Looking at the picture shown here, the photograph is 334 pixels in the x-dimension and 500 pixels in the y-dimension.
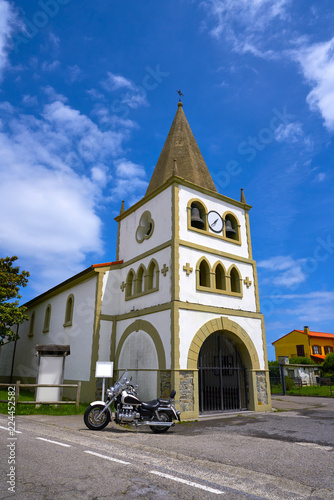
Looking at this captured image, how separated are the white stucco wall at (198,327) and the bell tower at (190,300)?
0.12ft

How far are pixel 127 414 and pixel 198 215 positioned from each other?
9.22 meters

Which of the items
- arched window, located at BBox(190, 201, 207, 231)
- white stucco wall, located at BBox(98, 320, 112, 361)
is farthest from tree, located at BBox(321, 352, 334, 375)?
white stucco wall, located at BBox(98, 320, 112, 361)

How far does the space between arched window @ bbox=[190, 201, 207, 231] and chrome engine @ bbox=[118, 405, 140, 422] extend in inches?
339

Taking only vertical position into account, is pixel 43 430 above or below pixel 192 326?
below

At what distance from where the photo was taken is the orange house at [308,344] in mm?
46750

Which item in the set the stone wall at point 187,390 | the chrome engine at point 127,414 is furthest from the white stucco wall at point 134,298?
the chrome engine at point 127,414

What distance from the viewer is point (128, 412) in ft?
29.0

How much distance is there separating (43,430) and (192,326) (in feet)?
20.6

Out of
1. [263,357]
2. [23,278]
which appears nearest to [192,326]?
[263,357]

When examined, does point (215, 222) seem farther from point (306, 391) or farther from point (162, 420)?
point (306, 391)

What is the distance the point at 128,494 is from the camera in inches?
161

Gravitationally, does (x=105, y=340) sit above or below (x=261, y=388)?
above

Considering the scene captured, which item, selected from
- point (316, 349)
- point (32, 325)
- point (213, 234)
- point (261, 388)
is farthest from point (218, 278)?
point (316, 349)

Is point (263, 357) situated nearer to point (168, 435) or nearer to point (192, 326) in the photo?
point (192, 326)
